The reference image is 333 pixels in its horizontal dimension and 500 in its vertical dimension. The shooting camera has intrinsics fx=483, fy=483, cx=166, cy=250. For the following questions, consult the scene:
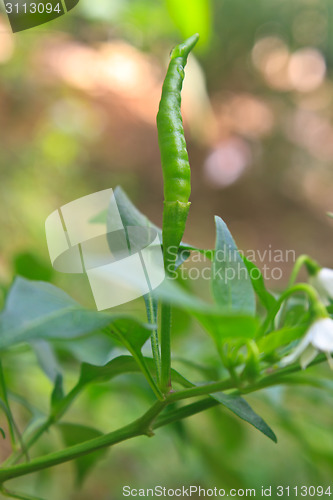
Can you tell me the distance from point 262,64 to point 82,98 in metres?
2.07

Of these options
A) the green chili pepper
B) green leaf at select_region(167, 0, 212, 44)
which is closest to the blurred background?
green leaf at select_region(167, 0, 212, 44)

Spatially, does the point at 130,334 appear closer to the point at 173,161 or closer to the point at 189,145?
the point at 173,161

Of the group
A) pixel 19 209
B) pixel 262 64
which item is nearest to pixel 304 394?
pixel 19 209

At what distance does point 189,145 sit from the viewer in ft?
11.3

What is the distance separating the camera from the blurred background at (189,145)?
0.68 meters

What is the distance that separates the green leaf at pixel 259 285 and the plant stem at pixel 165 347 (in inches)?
1.9

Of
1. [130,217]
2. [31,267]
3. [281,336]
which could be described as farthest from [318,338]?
[31,267]

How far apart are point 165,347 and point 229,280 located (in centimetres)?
4

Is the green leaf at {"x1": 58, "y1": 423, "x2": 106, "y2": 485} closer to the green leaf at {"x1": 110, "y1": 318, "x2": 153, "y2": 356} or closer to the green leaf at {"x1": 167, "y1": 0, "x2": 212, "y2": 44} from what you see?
the green leaf at {"x1": 110, "y1": 318, "x2": 153, "y2": 356}

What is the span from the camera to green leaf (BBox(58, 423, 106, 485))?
0.32 metres

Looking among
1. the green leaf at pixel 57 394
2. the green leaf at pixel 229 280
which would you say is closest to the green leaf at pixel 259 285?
the green leaf at pixel 229 280

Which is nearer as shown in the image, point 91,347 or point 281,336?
point 281,336

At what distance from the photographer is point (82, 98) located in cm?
277

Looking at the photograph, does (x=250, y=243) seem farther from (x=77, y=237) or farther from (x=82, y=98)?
(x=77, y=237)
